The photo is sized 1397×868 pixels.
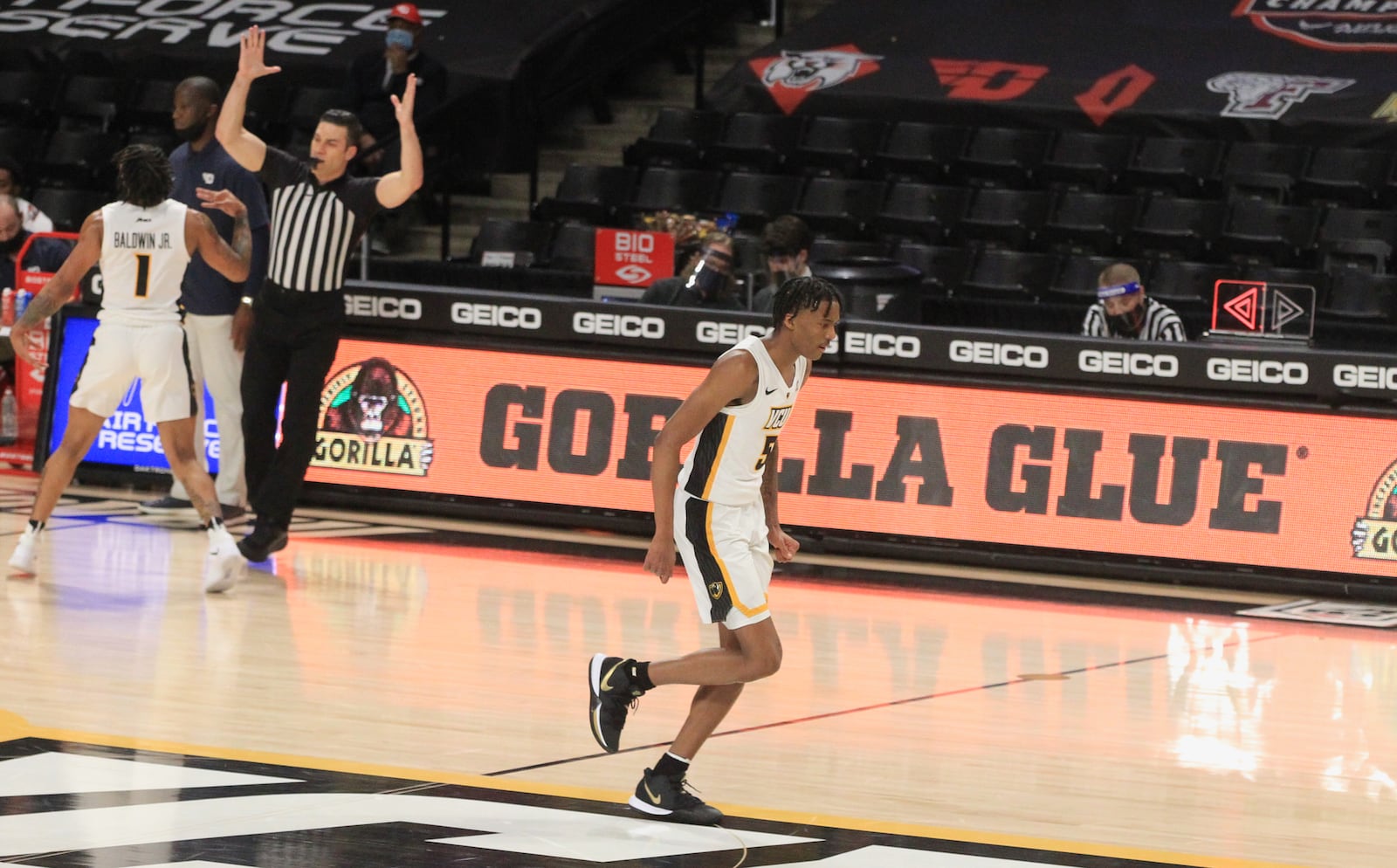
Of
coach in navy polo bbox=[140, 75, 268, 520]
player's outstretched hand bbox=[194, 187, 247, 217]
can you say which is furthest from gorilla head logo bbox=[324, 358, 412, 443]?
player's outstretched hand bbox=[194, 187, 247, 217]

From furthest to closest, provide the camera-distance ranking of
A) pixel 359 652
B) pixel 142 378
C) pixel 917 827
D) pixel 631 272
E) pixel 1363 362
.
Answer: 1. pixel 631 272
2. pixel 1363 362
3. pixel 142 378
4. pixel 359 652
5. pixel 917 827

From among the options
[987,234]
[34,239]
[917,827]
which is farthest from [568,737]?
[987,234]

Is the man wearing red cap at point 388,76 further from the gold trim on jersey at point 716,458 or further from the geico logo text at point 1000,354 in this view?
the gold trim on jersey at point 716,458

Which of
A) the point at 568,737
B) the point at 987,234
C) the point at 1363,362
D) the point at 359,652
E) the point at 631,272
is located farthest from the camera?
the point at 987,234

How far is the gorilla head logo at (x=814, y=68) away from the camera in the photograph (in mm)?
17938

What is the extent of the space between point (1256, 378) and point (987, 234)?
5551 millimetres

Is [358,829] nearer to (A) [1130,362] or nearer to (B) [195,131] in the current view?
(A) [1130,362]

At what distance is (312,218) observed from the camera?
10070 millimetres

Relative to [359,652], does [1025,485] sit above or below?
above

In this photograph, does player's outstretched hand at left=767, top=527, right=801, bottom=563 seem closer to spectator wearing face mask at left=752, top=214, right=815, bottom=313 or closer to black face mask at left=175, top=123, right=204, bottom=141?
spectator wearing face mask at left=752, top=214, right=815, bottom=313

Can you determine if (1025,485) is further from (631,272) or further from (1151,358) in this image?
(631,272)

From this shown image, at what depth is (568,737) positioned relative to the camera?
6930 millimetres

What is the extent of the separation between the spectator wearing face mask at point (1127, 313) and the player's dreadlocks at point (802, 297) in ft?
18.3

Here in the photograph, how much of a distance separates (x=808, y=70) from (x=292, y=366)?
8881 millimetres
